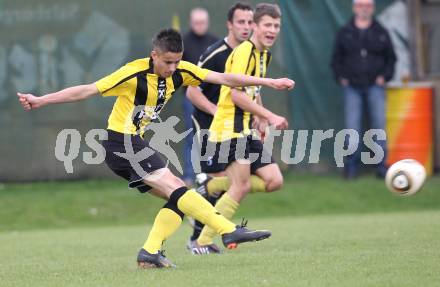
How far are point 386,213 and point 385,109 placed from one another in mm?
2063

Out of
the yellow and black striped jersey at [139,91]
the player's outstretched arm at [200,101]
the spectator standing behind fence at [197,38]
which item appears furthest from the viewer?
the spectator standing behind fence at [197,38]

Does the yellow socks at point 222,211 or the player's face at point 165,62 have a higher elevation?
the player's face at point 165,62

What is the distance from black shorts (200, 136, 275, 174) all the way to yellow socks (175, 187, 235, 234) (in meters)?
1.51

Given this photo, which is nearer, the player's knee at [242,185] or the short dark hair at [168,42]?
the short dark hair at [168,42]


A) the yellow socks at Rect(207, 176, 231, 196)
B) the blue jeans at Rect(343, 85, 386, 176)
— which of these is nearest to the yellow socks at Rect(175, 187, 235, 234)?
the yellow socks at Rect(207, 176, 231, 196)

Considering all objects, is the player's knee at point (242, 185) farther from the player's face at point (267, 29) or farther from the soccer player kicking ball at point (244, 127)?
the player's face at point (267, 29)

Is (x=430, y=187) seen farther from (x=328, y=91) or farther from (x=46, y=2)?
(x=46, y=2)

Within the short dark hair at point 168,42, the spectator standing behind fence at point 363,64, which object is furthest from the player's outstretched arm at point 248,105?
the spectator standing behind fence at point 363,64

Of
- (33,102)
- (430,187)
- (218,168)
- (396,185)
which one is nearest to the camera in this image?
(33,102)

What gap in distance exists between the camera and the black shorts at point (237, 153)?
28.5 feet

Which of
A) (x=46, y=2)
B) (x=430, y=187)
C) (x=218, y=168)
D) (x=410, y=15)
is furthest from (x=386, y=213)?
(x=46, y=2)

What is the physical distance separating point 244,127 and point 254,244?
1.14m

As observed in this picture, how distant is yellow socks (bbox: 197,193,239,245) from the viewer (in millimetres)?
8539

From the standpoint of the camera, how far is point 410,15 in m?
14.9
